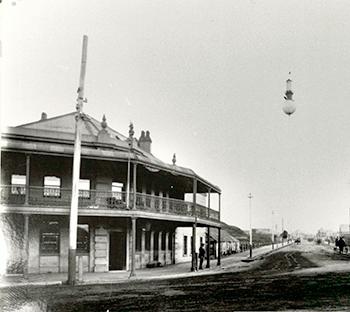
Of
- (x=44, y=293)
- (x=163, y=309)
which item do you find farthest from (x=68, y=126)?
(x=163, y=309)

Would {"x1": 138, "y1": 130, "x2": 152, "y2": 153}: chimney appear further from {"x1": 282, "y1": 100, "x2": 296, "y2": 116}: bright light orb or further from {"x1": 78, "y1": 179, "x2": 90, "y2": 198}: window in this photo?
{"x1": 282, "y1": 100, "x2": 296, "y2": 116}: bright light orb

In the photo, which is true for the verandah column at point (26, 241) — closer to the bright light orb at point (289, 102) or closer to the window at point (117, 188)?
the window at point (117, 188)

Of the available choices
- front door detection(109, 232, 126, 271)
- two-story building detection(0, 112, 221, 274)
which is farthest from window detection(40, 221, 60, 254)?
front door detection(109, 232, 126, 271)

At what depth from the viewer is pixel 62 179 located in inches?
947

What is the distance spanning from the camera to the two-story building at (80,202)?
21.9m

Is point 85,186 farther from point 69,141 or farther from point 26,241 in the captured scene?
point 26,241

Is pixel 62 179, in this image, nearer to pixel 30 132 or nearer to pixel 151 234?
pixel 30 132

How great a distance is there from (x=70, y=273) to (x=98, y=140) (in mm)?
10715

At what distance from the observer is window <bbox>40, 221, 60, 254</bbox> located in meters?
23.5

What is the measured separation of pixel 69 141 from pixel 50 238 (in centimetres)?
577

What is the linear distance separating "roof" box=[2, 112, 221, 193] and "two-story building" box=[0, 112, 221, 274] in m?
0.05

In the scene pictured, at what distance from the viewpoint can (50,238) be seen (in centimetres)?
2367

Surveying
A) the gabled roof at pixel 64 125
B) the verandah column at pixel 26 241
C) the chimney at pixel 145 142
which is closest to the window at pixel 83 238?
the verandah column at pixel 26 241

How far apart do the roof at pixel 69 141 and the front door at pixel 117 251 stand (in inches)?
171
